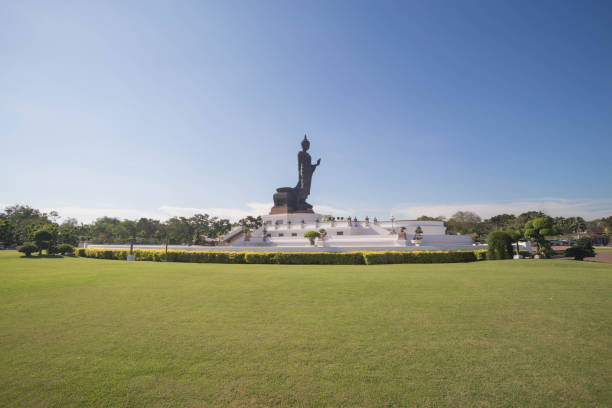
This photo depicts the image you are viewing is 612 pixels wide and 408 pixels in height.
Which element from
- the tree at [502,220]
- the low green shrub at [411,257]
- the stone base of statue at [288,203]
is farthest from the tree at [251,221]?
the tree at [502,220]

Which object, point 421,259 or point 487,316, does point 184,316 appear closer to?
point 487,316

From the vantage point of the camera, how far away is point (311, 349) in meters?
4.32

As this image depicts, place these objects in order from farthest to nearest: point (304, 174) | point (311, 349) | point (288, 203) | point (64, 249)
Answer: point (304, 174) < point (288, 203) < point (64, 249) < point (311, 349)

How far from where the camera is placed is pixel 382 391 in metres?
3.20

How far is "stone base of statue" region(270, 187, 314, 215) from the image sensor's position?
46.4 m

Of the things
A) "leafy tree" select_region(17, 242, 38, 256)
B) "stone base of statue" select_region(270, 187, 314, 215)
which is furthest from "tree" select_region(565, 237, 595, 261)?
"leafy tree" select_region(17, 242, 38, 256)

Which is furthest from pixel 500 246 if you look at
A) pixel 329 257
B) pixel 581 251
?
pixel 329 257

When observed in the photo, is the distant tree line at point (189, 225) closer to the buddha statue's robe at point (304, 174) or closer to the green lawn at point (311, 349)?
the buddha statue's robe at point (304, 174)

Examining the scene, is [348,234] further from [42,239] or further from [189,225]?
[189,225]

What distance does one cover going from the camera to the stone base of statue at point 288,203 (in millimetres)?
46353

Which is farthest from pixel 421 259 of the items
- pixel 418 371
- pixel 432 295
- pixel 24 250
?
pixel 24 250

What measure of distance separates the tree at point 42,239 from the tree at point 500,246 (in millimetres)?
34885

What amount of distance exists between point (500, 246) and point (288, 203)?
104 feet

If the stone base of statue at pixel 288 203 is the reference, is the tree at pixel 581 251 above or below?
below
